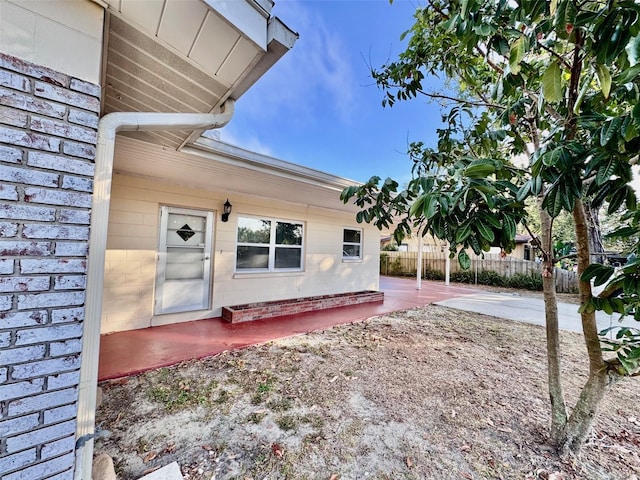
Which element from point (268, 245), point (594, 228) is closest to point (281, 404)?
point (268, 245)

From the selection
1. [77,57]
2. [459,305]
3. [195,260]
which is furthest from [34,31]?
[459,305]

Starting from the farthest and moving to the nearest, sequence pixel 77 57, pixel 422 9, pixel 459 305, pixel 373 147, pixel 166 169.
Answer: pixel 373 147
pixel 459 305
pixel 166 169
pixel 422 9
pixel 77 57

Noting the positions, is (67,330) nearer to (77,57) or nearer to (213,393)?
(77,57)

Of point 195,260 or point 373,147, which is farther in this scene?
point 373,147

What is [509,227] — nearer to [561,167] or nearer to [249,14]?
[561,167]

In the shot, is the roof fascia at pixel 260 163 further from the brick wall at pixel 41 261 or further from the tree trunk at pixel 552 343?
the tree trunk at pixel 552 343

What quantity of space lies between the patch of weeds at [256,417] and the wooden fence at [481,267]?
6.45m

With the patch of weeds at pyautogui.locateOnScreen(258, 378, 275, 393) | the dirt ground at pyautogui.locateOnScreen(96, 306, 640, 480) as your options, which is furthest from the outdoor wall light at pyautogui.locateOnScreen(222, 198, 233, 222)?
the patch of weeds at pyautogui.locateOnScreen(258, 378, 275, 393)

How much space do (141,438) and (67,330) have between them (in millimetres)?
1197

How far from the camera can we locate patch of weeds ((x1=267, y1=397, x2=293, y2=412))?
7.42 feet

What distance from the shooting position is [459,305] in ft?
22.8

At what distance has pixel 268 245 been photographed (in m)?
5.81

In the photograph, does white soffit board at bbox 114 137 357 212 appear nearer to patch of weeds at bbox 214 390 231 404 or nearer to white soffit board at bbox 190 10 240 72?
white soffit board at bbox 190 10 240 72

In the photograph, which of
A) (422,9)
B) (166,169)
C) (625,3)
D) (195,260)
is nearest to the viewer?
(625,3)
